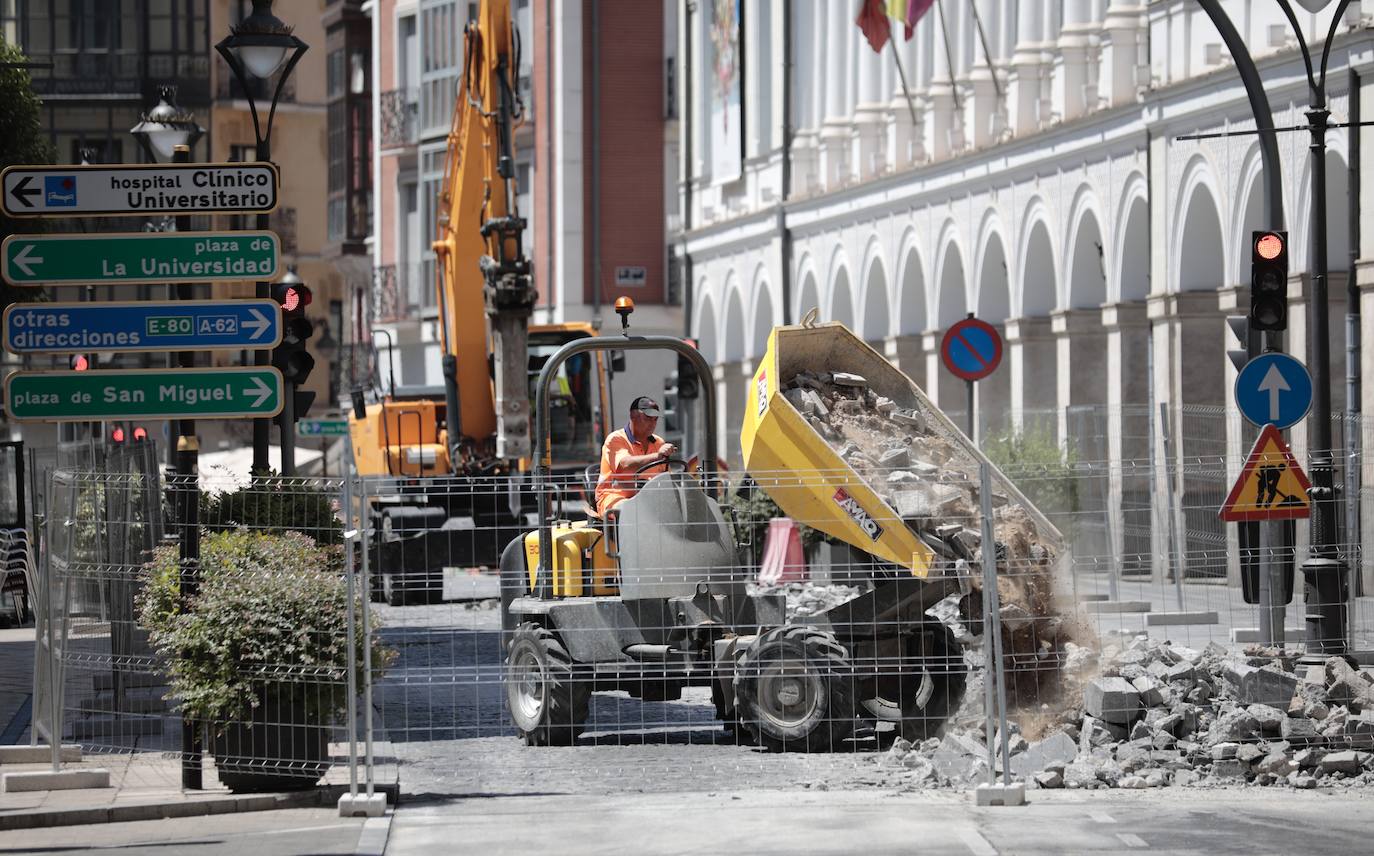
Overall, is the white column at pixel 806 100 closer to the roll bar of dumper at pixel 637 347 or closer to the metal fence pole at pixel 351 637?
the roll bar of dumper at pixel 637 347

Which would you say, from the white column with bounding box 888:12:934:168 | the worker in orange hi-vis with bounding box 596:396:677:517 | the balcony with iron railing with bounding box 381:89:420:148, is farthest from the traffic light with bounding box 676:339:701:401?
the balcony with iron railing with bounding box 381:89:420:148

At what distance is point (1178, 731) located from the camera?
41.1 feet

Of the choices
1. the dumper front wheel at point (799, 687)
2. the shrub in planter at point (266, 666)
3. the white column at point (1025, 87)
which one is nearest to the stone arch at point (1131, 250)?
the white column at point (1025, 87)

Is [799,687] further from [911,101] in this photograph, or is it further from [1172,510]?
[911,101]

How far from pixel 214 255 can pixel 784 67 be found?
35163 millimetres

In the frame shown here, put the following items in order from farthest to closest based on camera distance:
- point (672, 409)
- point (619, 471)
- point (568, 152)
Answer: point (568, 152) < point (672, 409) < point (619, 471)

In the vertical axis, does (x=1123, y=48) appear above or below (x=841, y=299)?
above

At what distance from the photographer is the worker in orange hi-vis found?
1436 centimetres

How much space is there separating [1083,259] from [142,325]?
73.3 feet

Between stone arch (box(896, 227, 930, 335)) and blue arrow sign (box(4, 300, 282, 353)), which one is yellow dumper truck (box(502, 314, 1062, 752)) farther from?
stone arch (box(896, 227, 930, 335))

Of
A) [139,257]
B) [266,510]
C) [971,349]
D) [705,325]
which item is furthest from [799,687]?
[705,325]

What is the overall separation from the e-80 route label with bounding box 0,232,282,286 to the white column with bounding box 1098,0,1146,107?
20.6 metres

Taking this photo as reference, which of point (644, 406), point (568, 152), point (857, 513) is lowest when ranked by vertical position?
point (857, 513)

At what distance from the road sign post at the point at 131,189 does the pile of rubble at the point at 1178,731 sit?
15.5 ft
